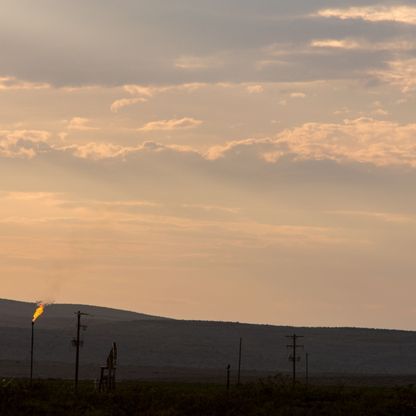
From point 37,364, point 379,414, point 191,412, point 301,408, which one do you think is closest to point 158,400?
point 191,412

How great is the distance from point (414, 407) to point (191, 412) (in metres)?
15.5

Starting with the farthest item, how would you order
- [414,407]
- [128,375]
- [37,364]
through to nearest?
[37,364] < [128,375] < [414,407]

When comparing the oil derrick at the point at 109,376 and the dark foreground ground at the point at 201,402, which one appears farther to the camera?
the oil derrick at the point at 109,376

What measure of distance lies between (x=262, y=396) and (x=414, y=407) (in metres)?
10.6

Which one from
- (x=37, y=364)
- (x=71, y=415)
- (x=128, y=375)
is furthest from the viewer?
(x=37, y=364)

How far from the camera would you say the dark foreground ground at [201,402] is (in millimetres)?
74750

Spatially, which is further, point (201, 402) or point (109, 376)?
point (109, 376)

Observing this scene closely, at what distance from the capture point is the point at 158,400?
77.6 metres

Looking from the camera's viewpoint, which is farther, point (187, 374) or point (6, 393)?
point (187, 374)

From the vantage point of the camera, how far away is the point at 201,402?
76.7m

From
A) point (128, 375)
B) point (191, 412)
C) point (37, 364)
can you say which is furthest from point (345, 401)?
point (37, 364)

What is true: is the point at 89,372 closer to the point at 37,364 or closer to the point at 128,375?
the point at 128,375

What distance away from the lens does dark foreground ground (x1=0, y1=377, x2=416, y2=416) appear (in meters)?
74.8

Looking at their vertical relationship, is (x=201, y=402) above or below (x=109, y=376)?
below
